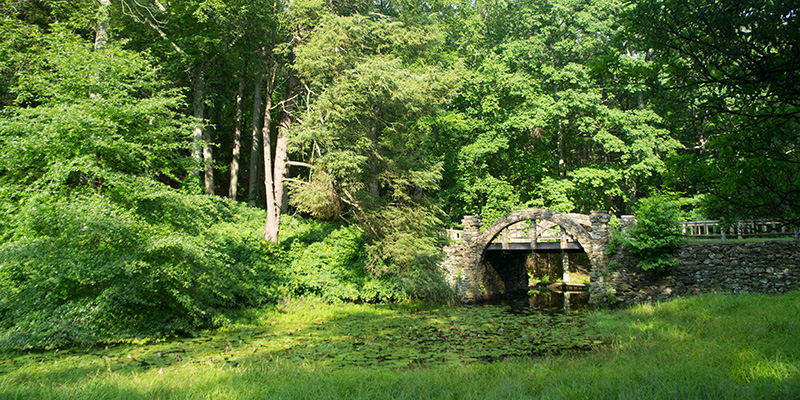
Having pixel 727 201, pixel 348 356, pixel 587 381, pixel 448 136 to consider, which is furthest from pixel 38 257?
pixel 448 136

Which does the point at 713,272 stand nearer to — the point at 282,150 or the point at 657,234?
the point at 657,234

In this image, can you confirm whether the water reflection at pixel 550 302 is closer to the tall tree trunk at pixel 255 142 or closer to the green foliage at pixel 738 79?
the green foliage at pixel 738 79

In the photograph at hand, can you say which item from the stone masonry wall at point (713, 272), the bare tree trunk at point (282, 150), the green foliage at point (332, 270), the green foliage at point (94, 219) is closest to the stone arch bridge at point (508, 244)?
the stone masonry wall at point (713, 272)

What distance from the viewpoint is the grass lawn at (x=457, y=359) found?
5.09 m

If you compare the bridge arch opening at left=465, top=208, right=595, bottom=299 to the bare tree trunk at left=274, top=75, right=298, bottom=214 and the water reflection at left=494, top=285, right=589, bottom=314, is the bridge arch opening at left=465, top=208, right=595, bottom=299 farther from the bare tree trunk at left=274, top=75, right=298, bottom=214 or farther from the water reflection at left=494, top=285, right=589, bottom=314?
the bare tree trunk at left=274, top=75, right=298, bottom=214

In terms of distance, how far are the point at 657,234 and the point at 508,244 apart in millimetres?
5985

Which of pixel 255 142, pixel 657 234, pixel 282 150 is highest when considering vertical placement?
pixel 255 142

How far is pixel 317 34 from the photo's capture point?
14.6 meters

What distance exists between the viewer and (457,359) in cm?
798

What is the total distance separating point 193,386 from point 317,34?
11.9m

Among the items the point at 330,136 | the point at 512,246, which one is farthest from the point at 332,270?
the point at 512,246

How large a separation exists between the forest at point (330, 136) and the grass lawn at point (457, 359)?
1804 mm

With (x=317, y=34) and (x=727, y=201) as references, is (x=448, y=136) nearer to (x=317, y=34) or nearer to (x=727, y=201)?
(x=317, y=34)

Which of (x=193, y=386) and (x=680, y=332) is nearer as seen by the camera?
(x=193, y=386)
